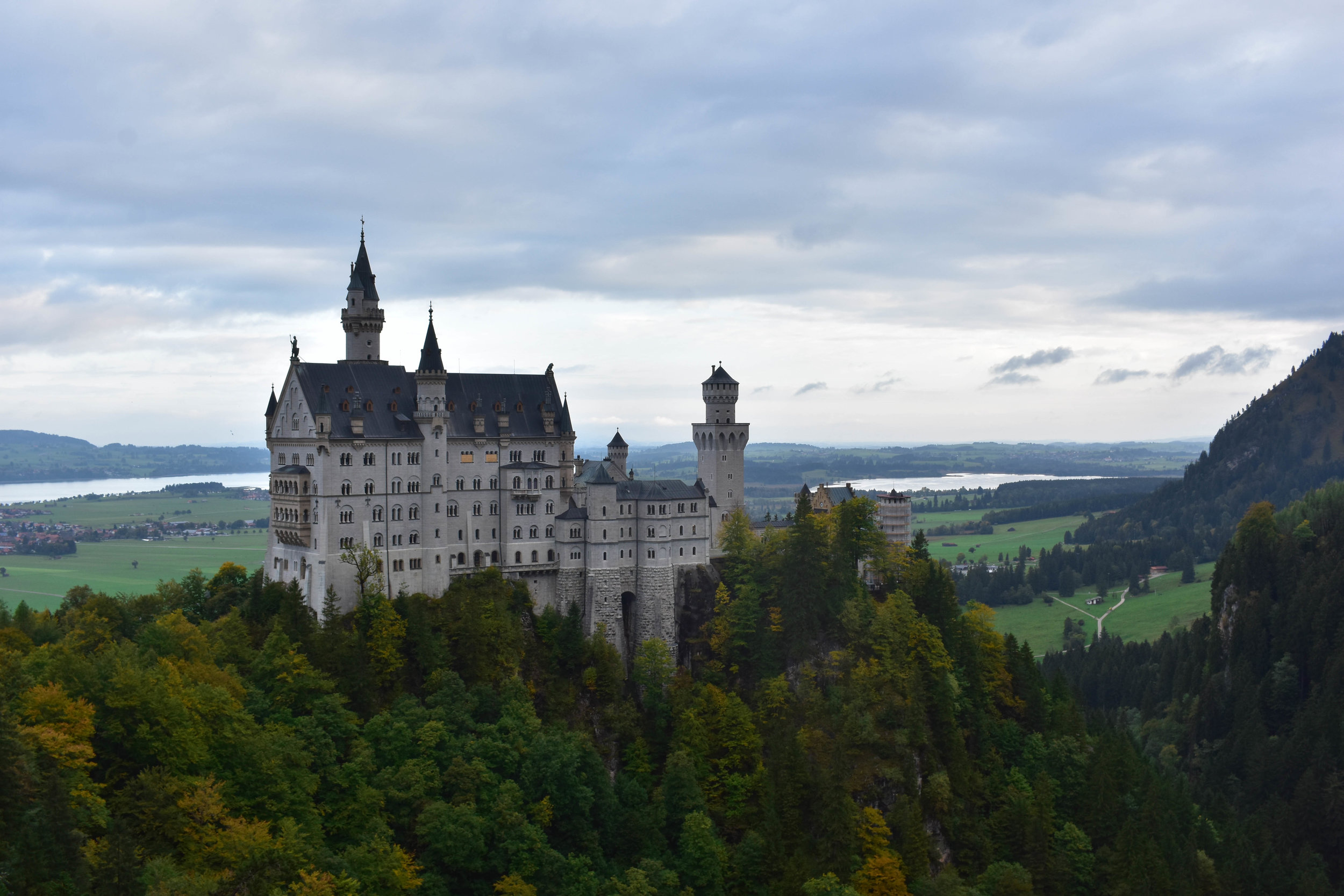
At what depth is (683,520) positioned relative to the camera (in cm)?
11481

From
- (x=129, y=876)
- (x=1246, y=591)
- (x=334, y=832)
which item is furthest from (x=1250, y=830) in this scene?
(x=129, y=876)

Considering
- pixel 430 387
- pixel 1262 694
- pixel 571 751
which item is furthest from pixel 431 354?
pixel 1262 694

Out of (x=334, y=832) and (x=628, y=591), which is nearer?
(x=334, y=832)

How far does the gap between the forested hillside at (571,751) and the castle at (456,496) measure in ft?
10.6

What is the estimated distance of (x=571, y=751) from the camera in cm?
9325

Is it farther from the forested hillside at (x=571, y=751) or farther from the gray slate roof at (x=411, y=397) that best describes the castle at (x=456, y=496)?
the forested hillside at (x=571, y=751)

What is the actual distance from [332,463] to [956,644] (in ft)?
196

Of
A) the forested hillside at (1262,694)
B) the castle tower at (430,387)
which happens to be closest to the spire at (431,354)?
the castle tower at (430,387)

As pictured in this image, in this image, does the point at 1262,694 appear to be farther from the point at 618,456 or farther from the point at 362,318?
the point at 362,318

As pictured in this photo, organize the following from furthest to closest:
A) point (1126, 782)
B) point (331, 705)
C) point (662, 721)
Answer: point (1126, 782), point (662, 721), point (331, 705)

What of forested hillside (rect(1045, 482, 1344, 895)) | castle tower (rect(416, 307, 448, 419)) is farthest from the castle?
forested hillside (rect(1045, 482, 1344, 895))

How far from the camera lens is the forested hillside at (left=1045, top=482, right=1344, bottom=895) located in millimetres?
128250

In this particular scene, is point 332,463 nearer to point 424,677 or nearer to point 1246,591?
point 424,677

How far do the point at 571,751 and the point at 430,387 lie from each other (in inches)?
1331
